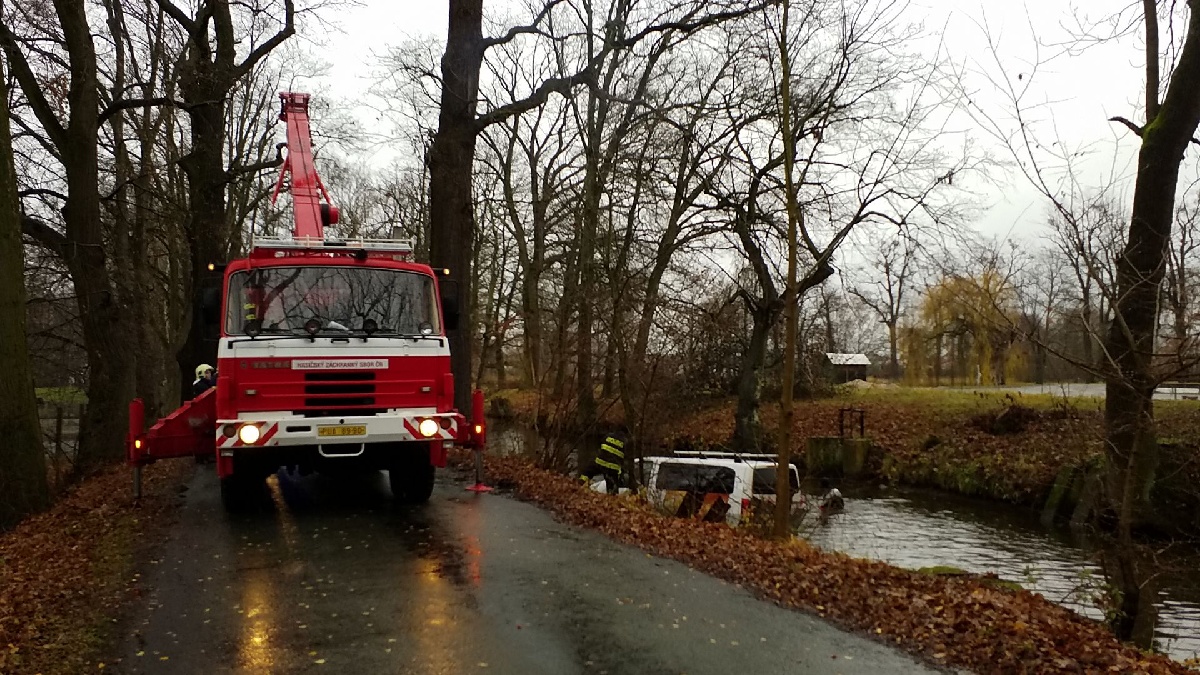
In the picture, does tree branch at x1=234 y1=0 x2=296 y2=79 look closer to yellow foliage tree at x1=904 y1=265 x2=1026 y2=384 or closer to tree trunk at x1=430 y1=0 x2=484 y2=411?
tree trunk at x1=430 y1=0 x2=484 y2=411

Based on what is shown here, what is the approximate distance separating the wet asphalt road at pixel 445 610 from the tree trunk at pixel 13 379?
273 centimetres

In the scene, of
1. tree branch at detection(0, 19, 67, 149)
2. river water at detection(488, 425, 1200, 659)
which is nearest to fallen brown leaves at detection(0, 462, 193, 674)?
tree branch at detection(0, 19, 67, 149)

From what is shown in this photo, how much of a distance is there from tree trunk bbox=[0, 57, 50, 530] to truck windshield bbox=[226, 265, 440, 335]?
3.33 m

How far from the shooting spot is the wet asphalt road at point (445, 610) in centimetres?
552

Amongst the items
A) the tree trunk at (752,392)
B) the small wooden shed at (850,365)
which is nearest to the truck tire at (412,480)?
the tree trunk at (752,392)

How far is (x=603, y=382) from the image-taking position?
58.2 feet

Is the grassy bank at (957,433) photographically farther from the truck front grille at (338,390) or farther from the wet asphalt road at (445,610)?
the wet asphalt road at (445,610)

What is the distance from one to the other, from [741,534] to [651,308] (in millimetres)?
6825

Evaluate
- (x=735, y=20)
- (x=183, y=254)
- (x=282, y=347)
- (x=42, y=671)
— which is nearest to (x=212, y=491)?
(x=282, y=347)

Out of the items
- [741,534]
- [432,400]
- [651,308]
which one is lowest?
[741,534]

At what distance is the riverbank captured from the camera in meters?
19.1

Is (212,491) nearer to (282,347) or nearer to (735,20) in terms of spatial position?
(282,347)

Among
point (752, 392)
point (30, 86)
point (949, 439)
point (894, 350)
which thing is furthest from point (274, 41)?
point (894, 350)

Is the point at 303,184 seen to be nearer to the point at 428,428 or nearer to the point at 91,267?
the point at 91,267
